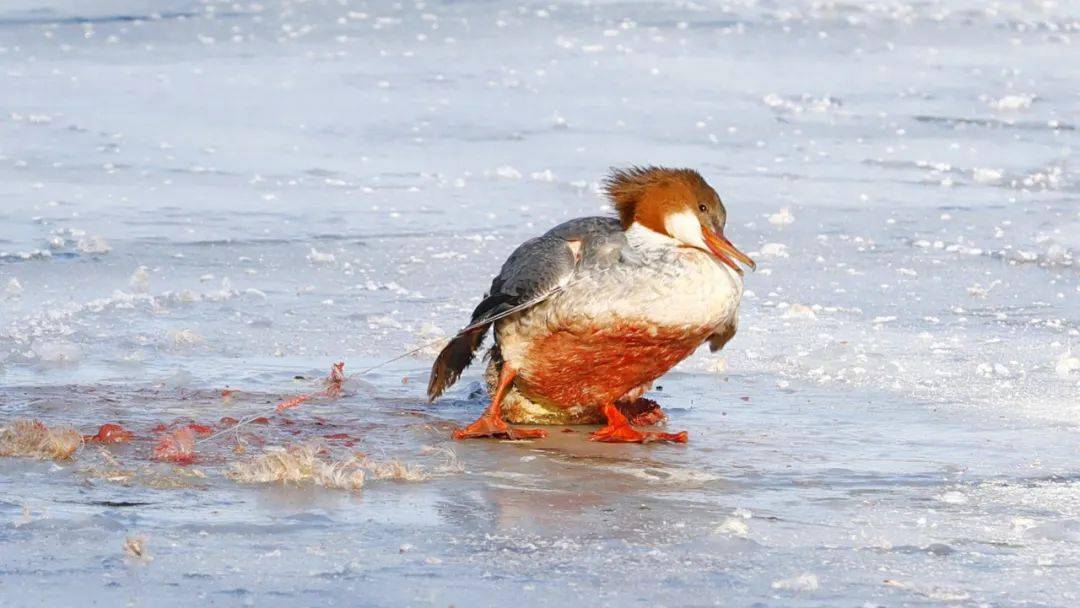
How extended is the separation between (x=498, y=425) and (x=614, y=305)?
58 cm

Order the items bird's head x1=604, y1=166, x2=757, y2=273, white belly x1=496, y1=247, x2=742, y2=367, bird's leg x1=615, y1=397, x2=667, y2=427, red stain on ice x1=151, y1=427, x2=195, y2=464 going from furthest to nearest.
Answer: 1. bird's leg x1=615, y1=397, x2=667, y2=427
2. bird's head x1=604, y1=166, x2=757, y2=273
3. white belly x1=496, y1=247, x2=742, y2=367
4. red stain on ice x1=151, y1=427, x2=195, y2=464

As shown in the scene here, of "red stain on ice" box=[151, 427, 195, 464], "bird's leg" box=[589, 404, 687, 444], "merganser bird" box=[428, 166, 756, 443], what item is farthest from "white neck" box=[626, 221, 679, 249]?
"red stain on ice" box=[151, 427, 195, 464]

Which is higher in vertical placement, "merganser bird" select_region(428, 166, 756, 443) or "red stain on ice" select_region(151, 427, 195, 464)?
"merganser bird" select_region(428, 166, 756, 443)

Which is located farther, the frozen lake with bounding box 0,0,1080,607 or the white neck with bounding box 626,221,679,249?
the white neck with bounding box 626,221,679,249

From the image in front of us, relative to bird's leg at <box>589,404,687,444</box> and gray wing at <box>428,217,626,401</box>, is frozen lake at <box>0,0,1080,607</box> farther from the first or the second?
gray wing at <box>428,217,626,401</box>

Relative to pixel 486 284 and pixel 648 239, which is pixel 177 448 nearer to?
pixel 648 239

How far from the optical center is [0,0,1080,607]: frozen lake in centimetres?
427

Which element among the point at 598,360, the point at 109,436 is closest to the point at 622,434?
the point at 598,360

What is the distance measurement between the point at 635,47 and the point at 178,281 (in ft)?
26.3

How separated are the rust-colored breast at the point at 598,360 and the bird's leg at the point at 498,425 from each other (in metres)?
0.06

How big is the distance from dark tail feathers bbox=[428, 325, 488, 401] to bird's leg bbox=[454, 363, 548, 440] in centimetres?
21

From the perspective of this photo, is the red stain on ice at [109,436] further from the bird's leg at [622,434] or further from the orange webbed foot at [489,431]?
the bird's leg at [622,434]

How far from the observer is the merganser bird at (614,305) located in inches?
225

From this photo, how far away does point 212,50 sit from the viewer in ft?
49.1
